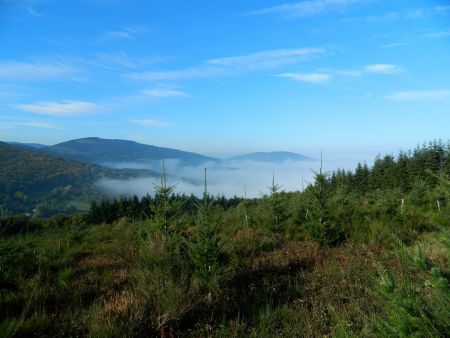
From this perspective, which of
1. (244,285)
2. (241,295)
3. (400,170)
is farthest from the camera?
(400,170)

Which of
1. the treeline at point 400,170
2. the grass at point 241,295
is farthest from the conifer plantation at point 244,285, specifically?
the treeline at point 400,170

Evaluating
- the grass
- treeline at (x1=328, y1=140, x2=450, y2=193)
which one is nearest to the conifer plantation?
the grass

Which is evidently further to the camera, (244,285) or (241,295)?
(244,285)

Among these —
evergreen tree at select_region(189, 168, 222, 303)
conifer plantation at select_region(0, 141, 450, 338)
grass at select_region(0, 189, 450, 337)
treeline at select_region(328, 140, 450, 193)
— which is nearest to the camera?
grass at select_region(0, 189, 450, 337)

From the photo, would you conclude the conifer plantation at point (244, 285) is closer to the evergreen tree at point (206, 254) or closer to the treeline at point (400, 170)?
the evergreen tree at point (206, 254)

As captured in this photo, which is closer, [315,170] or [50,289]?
[50,289]

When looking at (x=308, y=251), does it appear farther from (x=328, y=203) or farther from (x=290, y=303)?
(x=290, y=303)

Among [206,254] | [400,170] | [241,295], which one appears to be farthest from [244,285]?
[400,170]

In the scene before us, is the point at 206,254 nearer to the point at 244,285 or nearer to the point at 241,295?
the point at 244,285

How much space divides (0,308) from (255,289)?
4157mm

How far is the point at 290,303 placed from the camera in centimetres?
580

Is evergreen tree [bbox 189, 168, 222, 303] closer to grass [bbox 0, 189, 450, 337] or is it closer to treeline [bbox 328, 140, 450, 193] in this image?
grass [bbox 0, 189, 450, 337]

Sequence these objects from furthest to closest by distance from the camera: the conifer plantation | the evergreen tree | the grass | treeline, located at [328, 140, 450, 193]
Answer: treeline, located at [328, 140, 450, 193], the evergreen tree, the conifer plantation, the grass

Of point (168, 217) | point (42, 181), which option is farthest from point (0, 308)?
point (42, 181)
